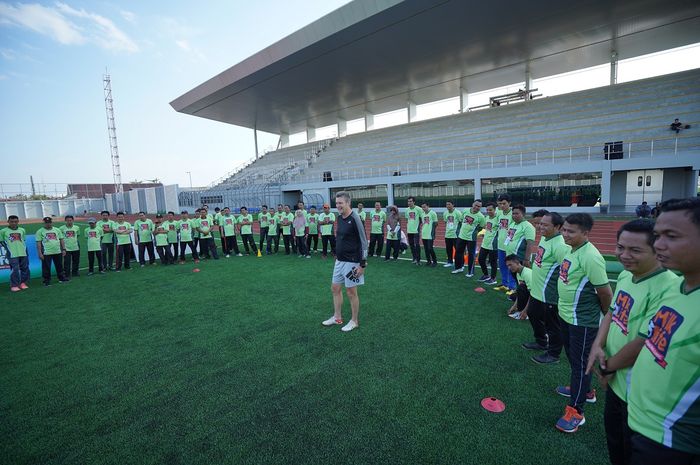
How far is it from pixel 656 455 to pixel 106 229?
13.0 meters

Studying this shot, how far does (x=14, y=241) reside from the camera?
8.73 m

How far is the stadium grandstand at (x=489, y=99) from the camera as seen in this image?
17.9 metres

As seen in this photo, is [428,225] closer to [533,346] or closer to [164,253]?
[533,346]

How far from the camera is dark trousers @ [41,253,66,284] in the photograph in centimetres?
891

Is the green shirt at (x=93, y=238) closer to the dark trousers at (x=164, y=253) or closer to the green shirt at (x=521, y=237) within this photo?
the dark trousers at (x=164, y=253)

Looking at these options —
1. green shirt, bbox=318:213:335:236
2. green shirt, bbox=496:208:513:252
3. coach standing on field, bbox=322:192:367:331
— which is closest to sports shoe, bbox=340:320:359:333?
coach standing on field, bbox=322:192:367:331

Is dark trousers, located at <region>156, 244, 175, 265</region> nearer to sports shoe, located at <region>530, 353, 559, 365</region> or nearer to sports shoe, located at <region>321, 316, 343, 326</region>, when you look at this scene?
sports shoe, located at <region>321, 316, 343, 326</region>

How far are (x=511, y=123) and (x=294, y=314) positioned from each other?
83.4 ft

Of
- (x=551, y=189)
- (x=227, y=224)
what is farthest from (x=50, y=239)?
(x=551, y=189)

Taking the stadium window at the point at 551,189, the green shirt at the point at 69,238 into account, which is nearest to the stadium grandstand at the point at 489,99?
the stadium window at the point at 551,189

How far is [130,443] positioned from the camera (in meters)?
2.86

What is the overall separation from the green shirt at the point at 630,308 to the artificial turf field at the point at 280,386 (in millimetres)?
1107

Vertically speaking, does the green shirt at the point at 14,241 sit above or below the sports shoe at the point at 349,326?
above

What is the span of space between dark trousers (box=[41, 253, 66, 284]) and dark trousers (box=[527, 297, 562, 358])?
37.7 ft
